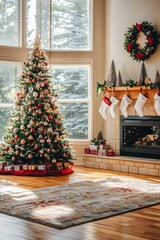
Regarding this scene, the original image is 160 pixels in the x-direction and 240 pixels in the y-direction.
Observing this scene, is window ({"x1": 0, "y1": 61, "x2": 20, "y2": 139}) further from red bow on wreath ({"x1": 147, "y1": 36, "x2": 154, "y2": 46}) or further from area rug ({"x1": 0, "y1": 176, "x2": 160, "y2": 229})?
red bow on wreath ({"x1": 147, "y1": 36, "x2": 154, "y2": 46})

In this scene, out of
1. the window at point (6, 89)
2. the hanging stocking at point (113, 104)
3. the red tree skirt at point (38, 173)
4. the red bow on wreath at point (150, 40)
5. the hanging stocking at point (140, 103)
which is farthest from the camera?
the window at point (6, 89)

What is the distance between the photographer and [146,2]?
27.0 feet

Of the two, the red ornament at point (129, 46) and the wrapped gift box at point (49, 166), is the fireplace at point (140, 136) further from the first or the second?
the wrapped gift box at point (49, 166)

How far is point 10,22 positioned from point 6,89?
1249 mm

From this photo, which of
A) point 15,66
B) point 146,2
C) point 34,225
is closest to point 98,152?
point 15,66

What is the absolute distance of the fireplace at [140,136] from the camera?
817 cm

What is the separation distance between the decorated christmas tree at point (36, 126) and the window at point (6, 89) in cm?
65

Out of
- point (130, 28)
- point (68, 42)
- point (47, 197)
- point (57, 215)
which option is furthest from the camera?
point (68, 42)

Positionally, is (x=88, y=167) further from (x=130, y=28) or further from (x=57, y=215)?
(x=57, y=215)

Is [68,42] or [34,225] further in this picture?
[68,42]

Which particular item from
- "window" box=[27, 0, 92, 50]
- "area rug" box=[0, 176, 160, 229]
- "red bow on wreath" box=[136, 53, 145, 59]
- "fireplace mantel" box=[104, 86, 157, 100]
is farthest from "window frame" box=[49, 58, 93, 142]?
"area rug" box=[0, 176, 160, 229]

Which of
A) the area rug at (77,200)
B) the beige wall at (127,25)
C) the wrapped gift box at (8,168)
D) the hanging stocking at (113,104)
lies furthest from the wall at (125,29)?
the area rug at (77,200)

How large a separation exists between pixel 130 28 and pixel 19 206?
4403 mm

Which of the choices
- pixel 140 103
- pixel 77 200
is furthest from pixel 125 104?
pixel 77 200
